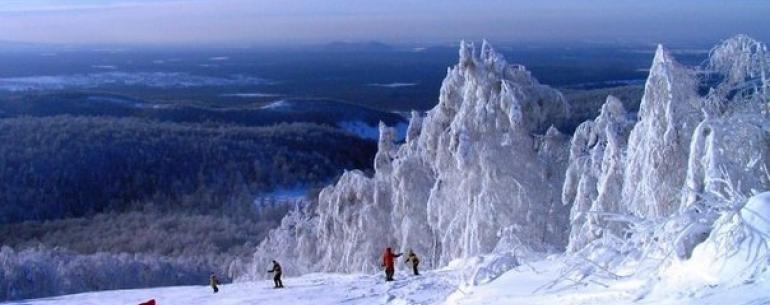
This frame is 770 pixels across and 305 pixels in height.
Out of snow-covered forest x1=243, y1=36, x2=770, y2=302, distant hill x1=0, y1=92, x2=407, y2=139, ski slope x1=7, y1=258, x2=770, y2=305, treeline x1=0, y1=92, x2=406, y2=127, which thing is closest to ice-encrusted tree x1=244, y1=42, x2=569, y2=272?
snow-covered forest x1=243, y1=36, x2=770, y2=302

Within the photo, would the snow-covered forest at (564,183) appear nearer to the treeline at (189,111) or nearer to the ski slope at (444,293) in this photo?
the ski slope at (444,293)

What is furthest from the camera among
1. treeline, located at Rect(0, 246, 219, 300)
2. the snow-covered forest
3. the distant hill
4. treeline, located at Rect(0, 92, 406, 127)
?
the distant hill

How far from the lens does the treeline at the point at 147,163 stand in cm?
6838

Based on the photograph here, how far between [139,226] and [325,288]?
1832 inches

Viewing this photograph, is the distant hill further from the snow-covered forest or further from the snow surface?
the snow surface

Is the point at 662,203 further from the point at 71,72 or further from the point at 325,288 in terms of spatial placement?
the point at 71,72

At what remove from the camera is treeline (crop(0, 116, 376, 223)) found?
224ft

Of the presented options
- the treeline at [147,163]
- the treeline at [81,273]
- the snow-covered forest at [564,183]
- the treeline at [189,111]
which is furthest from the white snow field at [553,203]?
the treeline at [189,111]

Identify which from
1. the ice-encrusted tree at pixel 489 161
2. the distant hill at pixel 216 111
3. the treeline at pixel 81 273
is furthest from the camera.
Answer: the distant hill at pixel 216 111

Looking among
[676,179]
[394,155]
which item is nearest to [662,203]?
[676,179]

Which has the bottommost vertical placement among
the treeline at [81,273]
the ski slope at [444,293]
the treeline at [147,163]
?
the treeline at [147,163]

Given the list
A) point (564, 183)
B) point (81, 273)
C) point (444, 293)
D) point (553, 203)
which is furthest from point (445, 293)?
point (81, 273)

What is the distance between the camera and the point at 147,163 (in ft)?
249

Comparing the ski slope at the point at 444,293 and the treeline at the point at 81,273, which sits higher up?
the ski slope at the point at 444,293
